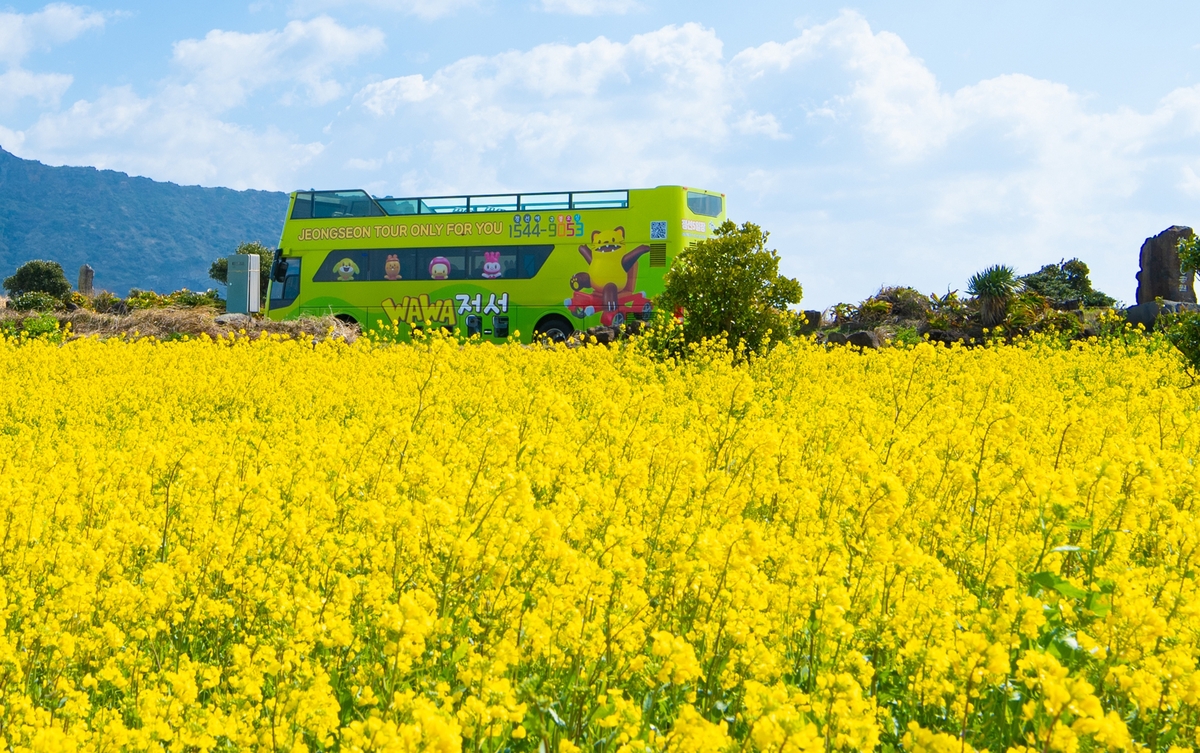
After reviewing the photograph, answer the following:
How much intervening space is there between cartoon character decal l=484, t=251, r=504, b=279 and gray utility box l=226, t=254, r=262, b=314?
686 cm

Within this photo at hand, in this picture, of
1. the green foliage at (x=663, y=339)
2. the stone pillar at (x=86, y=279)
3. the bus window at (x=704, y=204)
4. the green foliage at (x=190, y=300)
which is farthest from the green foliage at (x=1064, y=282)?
the stone pillar at (x=86, y=279)

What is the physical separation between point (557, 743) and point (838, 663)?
1049 mm

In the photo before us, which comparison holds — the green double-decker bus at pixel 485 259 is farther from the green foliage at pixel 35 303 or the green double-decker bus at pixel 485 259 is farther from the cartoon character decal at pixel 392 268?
the green foliage at pixel 35 303

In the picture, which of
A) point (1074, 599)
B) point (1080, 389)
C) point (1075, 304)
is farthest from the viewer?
point (1075, 304)

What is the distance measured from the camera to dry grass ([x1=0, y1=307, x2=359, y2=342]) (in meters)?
20.0

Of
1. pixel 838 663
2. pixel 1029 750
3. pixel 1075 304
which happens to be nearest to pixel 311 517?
pixel 838 663

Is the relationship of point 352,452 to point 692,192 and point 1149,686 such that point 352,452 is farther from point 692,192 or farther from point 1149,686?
point 692,192

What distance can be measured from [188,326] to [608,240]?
9.19m

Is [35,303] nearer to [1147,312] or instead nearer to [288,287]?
[288,287]

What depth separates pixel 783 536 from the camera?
430 cm

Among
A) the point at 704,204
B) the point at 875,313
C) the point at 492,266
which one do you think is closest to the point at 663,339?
the point at 704,204

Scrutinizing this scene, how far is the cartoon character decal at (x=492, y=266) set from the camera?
22000 millimetres

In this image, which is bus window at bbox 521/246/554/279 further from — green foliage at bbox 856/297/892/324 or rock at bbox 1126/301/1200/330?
rock at bbox 1126/301/1200/330

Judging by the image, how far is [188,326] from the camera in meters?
20.6
